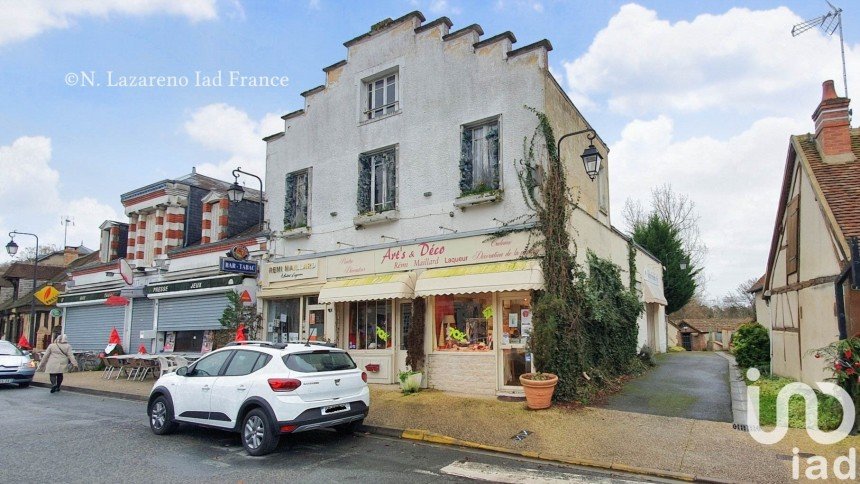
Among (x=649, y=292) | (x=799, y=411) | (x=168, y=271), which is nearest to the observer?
(x=799, y=411)

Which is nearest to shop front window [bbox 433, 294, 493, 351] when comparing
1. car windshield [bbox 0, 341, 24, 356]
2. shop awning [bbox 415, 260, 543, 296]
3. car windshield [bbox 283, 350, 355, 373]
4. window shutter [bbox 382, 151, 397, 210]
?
shop awning [bbox 415, 260, 543, 296]

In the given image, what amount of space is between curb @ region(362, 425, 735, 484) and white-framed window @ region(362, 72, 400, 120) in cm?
840

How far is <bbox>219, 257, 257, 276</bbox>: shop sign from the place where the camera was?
15.2m

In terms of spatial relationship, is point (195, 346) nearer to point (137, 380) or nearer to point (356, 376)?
point (137, 380)

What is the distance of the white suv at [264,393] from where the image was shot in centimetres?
765

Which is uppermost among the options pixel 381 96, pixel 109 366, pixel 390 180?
pixel 381 96

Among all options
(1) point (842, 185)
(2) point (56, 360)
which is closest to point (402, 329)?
(1) point (842, 185)

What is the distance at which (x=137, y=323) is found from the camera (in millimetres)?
20625

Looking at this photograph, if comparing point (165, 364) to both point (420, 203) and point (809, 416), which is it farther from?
point (809, 416)

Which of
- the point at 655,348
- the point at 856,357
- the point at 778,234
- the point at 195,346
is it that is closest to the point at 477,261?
the point at 856,357

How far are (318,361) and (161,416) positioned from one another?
127 inches

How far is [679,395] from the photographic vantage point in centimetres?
1124

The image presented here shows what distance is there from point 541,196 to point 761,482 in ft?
21.6

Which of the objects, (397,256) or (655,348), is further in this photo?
(655,348)
